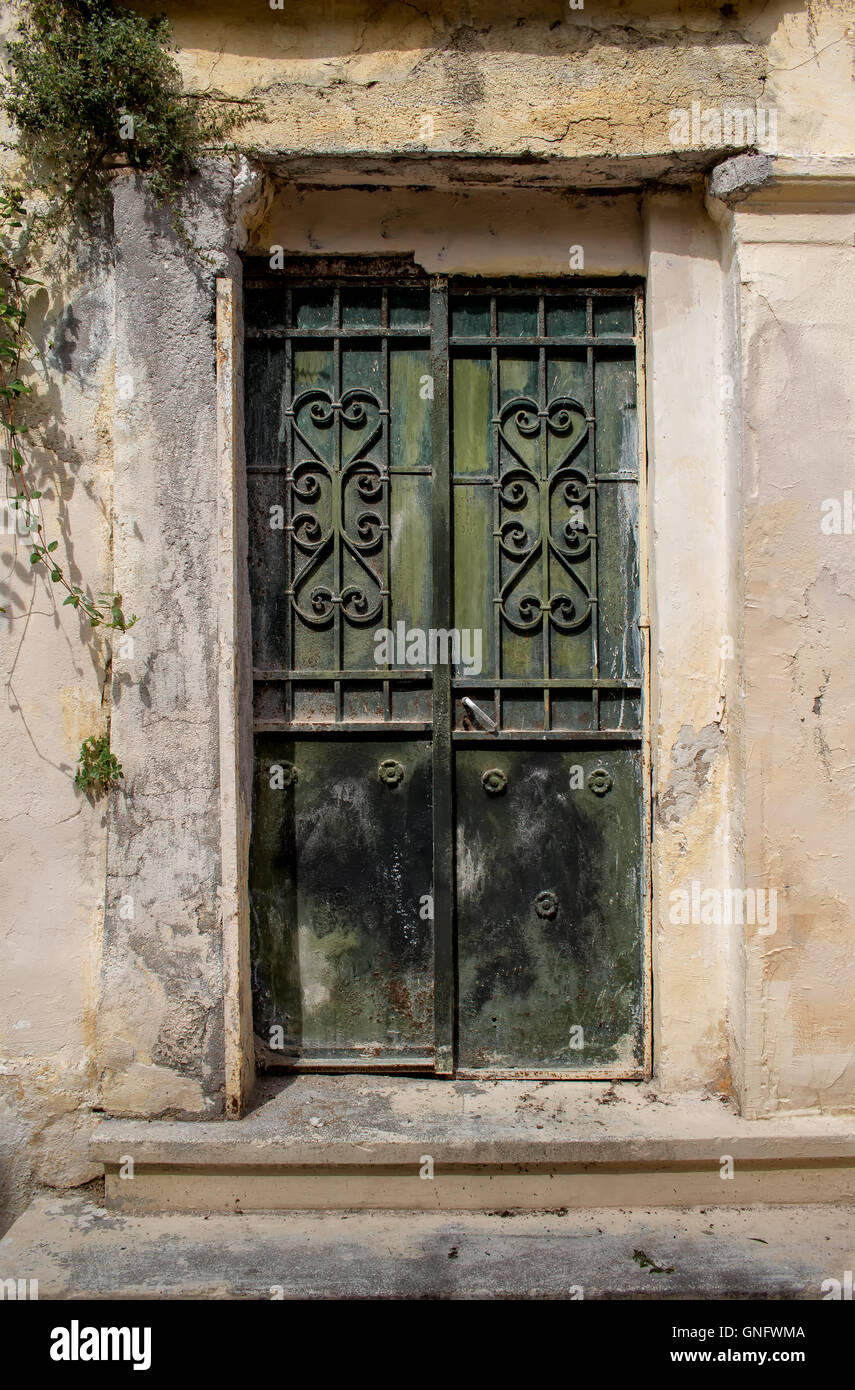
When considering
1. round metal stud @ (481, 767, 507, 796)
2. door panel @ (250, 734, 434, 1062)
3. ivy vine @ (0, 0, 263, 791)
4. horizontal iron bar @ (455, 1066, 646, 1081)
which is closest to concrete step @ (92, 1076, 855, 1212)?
horizontal iron bar @ (455, 1066, 646, 1081)

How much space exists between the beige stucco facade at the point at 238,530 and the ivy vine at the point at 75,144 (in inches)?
3.0

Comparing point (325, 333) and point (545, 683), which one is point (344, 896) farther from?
point (325, 333)

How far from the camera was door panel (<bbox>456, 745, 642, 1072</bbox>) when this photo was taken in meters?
Answer: 3.35

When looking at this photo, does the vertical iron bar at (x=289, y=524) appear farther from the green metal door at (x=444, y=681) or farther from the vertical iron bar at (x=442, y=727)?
the vertical iron bar at (x=442, y=727)

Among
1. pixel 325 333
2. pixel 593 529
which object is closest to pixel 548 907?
pixel 593 529

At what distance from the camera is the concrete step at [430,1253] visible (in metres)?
2.67

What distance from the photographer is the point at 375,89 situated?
121 inches

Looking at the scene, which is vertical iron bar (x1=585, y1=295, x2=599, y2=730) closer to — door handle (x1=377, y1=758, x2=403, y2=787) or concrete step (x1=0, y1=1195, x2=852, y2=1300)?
door handle (x1=377, y1=758, x2=403, y2=787)

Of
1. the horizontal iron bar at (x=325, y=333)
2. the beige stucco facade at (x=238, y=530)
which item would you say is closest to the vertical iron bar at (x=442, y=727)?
the horizontal iron bar at (x=325, y=333)

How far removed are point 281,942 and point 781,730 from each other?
1924 millimetres

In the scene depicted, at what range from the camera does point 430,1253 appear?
2818 millimetres

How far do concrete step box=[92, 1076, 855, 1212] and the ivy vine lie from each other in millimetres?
1262
